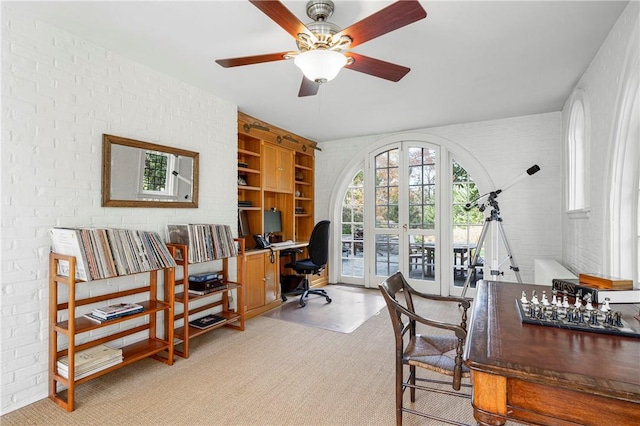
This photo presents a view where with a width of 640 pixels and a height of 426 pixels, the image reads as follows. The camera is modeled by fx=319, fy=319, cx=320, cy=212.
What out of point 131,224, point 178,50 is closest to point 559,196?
point 178,50

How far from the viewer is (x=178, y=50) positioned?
96.3 inches

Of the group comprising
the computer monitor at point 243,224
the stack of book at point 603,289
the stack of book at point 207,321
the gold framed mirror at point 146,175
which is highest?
the gold framed mirror at point 146,175

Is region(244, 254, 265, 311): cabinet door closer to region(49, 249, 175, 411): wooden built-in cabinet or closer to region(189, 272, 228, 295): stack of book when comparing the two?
region(189, 272, 228, 295): stack of book

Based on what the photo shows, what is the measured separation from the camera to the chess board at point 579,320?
3.74 feet

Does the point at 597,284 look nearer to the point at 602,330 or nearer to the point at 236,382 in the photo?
the point at 602,330

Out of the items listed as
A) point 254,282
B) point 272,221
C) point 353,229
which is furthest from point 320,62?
point 353,229

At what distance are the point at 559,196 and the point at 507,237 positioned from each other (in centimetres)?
76

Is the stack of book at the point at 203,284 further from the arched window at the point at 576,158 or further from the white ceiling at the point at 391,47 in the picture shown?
the arched window at the point at 576,158

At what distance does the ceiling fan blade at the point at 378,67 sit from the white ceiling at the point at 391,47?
0.96 feet

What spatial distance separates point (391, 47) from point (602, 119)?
1671 mm

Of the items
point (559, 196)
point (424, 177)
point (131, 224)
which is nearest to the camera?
point (131, 224)

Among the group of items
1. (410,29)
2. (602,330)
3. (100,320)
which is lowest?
(100,320)

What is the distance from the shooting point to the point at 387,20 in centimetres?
152

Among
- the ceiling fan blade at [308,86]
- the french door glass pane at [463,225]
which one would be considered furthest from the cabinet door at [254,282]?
the french door glass pane at [463,225]
